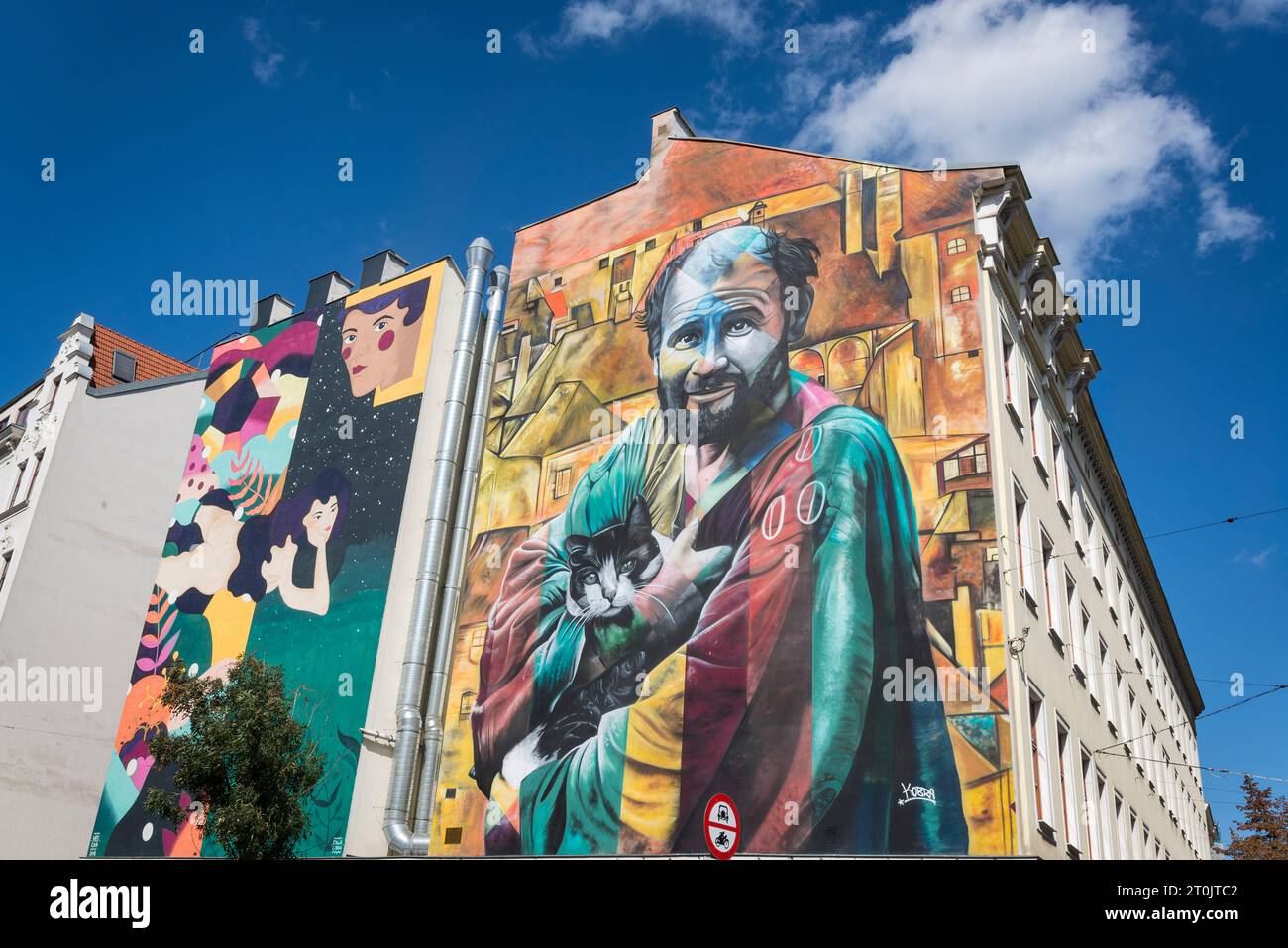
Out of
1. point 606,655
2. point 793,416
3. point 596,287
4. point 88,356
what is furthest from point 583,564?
point 88,356

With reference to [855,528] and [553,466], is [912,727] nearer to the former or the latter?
[855,528]

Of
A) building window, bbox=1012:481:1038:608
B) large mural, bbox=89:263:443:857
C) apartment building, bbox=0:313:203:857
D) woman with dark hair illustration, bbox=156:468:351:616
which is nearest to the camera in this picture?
building window, bbox=1012:481:1038:608

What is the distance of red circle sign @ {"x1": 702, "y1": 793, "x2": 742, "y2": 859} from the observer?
13.1m

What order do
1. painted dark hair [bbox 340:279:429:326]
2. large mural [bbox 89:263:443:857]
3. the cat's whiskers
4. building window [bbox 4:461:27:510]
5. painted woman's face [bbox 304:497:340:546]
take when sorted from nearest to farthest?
the cat's whiskers, large mural [bbox 89:263:443:857], painted woman's face [bbox 304:497:340:546], painted dark hair [bbox 340:279:429:326], building window [bbox 4:461:27:510]

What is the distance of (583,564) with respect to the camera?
2622 cm

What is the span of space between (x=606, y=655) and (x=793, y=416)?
6819 mm

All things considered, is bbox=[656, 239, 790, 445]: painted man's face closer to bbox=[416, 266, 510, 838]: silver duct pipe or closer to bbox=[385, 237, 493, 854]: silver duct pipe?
bbox=[416, 266, 510, 838]: silver duct pipe

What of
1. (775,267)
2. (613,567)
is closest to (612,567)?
(613,567)

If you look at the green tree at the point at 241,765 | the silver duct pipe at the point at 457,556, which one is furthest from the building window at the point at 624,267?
the green tree at the point at 241,765

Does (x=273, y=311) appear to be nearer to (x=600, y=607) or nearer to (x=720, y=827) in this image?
(x=600, y=607)

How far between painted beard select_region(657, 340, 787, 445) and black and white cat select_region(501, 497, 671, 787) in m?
2.35

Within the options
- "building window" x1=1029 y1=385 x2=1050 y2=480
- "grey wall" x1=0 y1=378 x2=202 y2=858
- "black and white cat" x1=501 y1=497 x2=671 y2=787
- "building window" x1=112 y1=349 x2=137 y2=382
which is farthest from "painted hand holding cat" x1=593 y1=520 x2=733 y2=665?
"building window" x1=112 y1=349 x2=137 y2=382

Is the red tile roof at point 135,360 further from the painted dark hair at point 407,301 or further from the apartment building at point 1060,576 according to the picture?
the apartment building at point 1060,576

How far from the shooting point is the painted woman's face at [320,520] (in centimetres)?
3259
